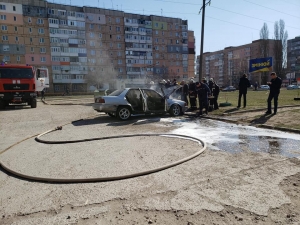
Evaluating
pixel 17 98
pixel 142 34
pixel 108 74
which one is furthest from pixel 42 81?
pixel 142 34

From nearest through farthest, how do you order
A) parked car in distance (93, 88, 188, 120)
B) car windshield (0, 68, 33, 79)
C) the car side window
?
parked car in distance (93, 88, 188, 120) < the car side window < car windshield (0, 68, 33, 79)

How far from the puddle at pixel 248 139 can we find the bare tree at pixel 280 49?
217ft

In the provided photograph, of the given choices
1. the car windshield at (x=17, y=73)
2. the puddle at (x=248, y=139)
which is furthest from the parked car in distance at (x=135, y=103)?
the car windshield at (x=17, y=73)

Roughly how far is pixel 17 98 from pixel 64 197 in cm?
1538

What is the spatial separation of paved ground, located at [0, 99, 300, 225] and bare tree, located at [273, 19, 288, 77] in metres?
68.9

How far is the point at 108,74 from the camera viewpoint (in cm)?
6775

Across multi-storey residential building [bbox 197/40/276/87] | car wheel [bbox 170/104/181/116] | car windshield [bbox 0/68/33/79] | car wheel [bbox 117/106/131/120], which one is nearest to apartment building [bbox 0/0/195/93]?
multi-storey residential building [bbox 197/40/276/87]

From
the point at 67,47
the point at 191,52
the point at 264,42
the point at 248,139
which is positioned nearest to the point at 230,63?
the point at 191,52

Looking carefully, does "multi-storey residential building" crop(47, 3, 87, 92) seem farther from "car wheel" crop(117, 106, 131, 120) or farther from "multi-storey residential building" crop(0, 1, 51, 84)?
"car wheel" crop(117, 106, 131, 120)

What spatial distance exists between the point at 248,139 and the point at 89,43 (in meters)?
63.8

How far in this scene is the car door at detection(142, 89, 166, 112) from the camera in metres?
Answer: 10.4

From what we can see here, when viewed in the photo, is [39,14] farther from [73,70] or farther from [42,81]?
[42,81]

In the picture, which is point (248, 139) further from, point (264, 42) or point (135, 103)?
point (264, 42)

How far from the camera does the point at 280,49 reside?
208ft
